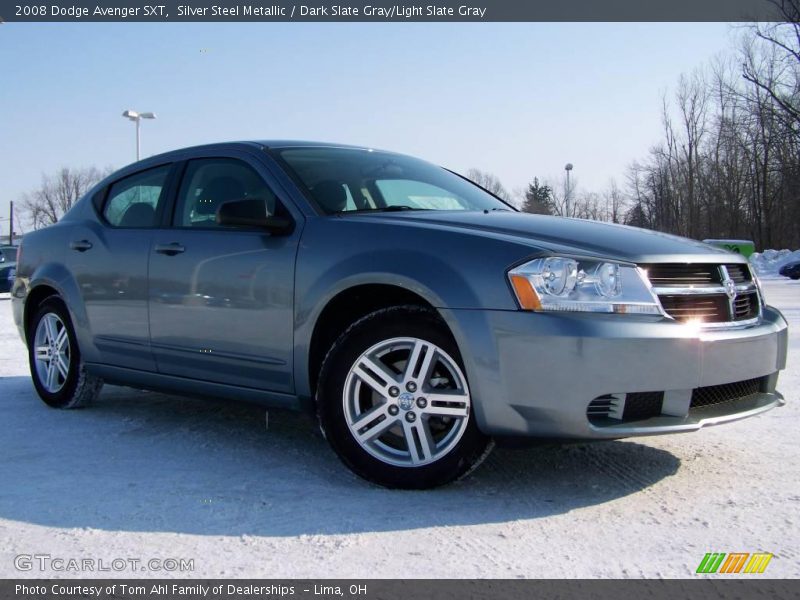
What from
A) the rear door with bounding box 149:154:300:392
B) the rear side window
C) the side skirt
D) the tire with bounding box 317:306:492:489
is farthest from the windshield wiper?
the rear side window

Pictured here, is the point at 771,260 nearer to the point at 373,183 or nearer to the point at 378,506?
the point at 373,183

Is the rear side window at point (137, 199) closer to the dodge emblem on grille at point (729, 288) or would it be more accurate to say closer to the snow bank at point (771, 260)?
the dodge emblem on grille at point (729, 288)

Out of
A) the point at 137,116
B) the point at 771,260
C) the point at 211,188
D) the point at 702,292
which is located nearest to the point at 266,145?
the point at 211,188

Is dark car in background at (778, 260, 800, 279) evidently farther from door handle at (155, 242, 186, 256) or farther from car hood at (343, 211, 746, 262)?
door handle at (155, 242, 186, 256)

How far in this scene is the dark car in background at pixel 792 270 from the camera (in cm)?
2677

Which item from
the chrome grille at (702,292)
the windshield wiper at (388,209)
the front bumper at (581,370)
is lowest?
the front bumper at (581,370)

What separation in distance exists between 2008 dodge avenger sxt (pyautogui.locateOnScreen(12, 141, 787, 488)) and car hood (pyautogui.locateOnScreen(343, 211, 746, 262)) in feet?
A: 0.05

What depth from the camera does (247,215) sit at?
3.66m

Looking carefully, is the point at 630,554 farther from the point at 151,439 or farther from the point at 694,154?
the point at 694,154

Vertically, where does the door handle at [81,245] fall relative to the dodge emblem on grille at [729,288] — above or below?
above
